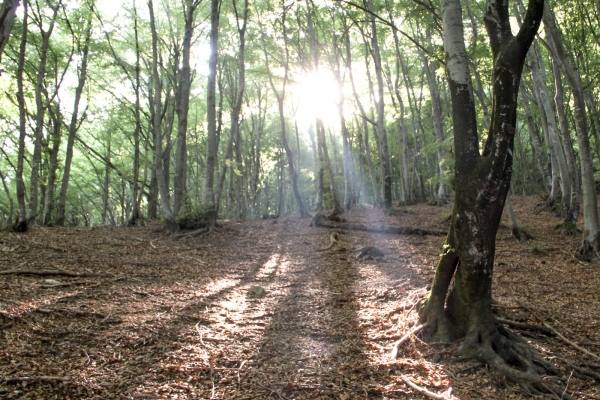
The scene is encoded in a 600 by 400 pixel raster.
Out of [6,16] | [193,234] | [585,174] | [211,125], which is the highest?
[211,125]

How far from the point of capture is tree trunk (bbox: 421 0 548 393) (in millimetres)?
3309

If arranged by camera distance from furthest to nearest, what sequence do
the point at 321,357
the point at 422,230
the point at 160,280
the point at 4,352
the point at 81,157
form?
the point at 81,157
the point at 422,230
the point at 160,280
the point at 321,357
the point at 4,352

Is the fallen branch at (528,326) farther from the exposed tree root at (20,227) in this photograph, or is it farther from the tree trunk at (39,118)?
the tree trunk at (39,118)

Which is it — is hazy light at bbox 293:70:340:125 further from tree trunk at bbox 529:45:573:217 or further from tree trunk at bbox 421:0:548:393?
tree trunk at bbox 421:0:548:393

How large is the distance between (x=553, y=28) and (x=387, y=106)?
1562cm

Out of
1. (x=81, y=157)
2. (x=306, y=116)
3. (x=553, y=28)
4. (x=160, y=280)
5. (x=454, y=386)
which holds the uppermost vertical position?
(x=306, y=116)

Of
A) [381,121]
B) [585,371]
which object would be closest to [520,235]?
[381,121]

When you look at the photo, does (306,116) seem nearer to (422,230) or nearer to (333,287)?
(422,230)

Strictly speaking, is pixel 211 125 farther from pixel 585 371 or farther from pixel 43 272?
pixel 585 371

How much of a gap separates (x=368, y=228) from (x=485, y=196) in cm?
865

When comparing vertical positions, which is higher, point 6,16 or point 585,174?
point 6,16

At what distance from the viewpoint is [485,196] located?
3365 millimetres

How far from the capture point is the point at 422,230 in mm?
11086

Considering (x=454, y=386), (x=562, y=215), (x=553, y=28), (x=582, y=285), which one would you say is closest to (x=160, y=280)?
(x=454, y=386)
